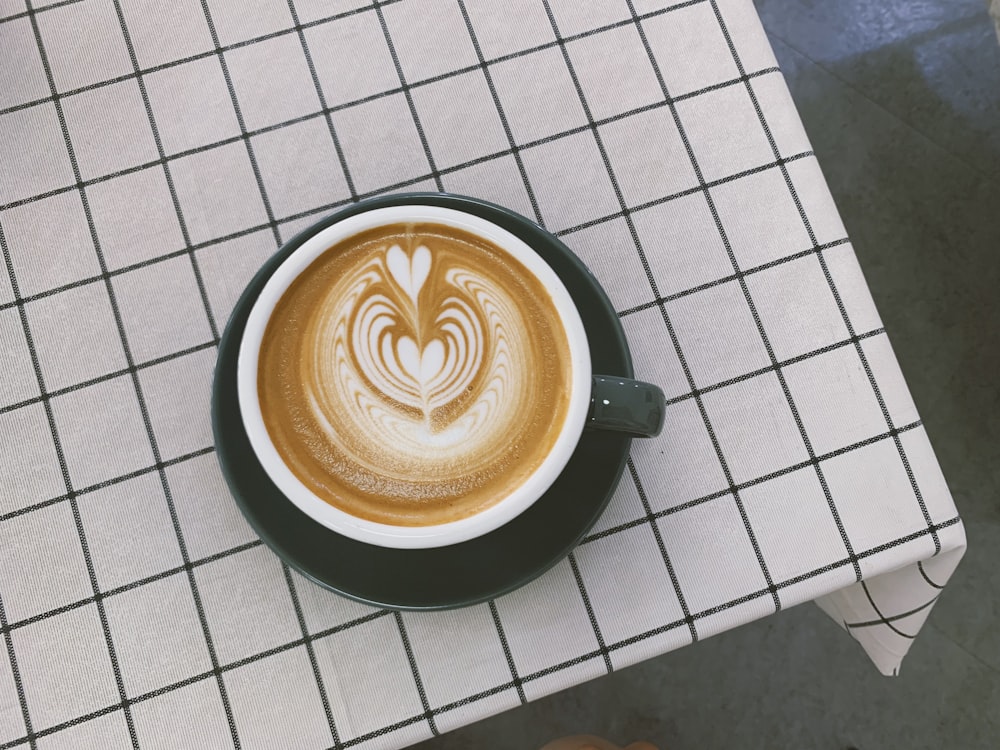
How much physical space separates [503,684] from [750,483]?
23 cm

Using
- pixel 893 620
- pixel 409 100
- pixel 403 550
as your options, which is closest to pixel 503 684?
pixel 403 550

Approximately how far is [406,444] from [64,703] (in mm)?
304

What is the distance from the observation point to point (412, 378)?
517 millimetres

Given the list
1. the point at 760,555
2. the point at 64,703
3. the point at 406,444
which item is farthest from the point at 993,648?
the point at 64,703

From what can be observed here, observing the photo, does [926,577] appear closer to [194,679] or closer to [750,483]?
[750,483]

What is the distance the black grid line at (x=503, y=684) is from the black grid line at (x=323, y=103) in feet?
1.05

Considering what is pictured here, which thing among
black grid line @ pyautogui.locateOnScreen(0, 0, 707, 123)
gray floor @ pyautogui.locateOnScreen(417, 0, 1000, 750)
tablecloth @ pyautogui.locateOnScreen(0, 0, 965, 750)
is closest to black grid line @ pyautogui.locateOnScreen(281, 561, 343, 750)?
tablecloth @ pyautogui.locateOnScreen(0, 0, 965, 750)

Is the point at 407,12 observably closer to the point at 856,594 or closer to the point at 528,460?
the point at 528,460

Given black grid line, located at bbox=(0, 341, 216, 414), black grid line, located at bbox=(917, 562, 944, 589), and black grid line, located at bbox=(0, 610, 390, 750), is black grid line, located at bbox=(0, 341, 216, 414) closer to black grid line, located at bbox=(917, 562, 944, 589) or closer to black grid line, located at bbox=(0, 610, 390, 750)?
black grid line, located at bbox=(0, 610, 390, 750)

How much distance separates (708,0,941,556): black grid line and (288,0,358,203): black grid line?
1.04 ft

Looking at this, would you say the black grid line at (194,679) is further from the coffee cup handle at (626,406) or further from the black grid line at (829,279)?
the black grid line at (829,279)

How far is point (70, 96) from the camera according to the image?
2.12 ft

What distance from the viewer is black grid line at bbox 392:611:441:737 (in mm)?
582

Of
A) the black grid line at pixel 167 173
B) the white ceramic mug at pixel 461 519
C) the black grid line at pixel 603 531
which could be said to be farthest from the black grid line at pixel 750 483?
the black grid line at pixel 167 173
